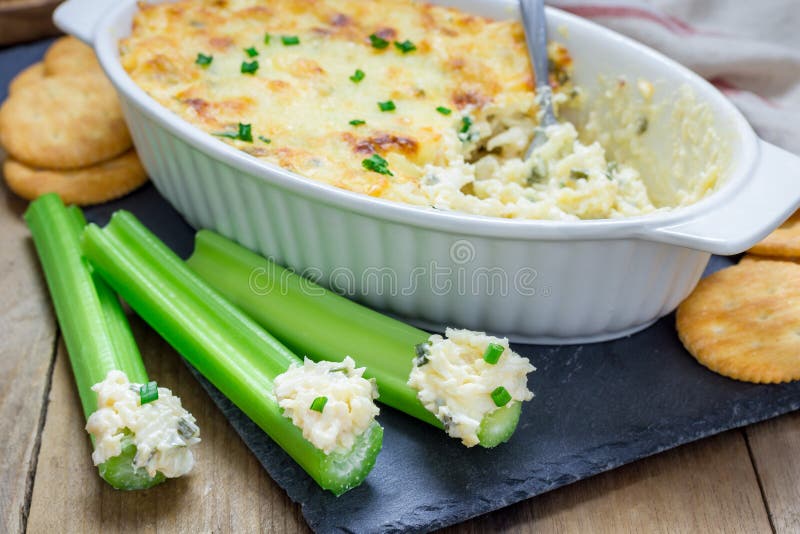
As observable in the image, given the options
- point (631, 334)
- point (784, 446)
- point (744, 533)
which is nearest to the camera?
point (744, 533)

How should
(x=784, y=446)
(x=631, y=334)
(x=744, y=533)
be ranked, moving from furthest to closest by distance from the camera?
(x=631, y=334) → (x=784, y=446) → (x=744, y=533)

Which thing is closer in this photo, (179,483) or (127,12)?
(179,483)

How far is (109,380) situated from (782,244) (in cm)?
184

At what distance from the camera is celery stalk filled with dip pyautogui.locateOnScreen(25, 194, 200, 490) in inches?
76.8

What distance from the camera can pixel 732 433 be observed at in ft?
7.23

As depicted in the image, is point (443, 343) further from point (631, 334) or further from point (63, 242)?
point (63, 242)

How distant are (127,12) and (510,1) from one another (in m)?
1.28

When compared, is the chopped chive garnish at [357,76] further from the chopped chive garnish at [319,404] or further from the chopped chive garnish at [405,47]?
the chopped chive garnish at [319,404]

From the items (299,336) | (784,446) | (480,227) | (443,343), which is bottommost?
(784,446)

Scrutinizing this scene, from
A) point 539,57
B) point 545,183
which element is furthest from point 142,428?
point 539,57

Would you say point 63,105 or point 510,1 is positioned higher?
point 510,1

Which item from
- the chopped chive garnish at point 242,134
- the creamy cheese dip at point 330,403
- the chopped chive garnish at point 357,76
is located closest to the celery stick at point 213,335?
the creamy cheese dip at point 330,403

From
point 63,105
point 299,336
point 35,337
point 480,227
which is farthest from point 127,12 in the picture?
point 480,227

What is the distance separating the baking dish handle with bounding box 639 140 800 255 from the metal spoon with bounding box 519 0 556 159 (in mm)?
740
